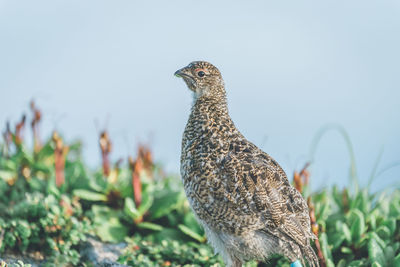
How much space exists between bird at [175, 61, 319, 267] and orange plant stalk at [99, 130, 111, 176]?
211cm

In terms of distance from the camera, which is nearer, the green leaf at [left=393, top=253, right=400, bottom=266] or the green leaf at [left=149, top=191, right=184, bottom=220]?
the green leaf at [left=393, top=253, right=400, bottom=266]

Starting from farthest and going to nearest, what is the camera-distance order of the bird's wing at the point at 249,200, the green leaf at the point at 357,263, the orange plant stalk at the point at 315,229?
the green leaf at the point at 357,263, the orange plant stalk at the point at 315,229, the bird's wing at the point at 249,200

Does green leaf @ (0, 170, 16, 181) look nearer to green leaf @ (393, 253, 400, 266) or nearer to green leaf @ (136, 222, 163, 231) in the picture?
green leaf @ (136, 222, 163, 231)

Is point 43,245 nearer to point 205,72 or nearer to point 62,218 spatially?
point 62,218

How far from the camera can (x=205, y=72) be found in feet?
17.1

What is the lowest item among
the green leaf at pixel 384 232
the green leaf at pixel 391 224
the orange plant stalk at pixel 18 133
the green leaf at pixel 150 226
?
the green leaf at pixel 150 226

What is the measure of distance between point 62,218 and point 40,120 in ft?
6.75

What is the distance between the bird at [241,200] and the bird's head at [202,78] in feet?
1.15

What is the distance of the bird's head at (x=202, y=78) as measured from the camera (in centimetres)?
521

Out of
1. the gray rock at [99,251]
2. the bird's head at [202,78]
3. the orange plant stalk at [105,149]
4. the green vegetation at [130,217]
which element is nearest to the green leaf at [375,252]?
the green vegetation at [130,217]

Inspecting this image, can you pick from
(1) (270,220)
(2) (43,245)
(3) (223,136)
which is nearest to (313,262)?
(1) (270,220)

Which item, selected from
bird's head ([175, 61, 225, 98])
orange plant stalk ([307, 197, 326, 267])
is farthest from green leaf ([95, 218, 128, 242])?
orange plant stalk ([307, 197, 326, 267])

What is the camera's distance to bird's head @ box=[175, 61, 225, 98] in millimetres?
5207

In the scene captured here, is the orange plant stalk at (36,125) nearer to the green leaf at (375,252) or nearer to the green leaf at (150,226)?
the green leaf at (150,226)
